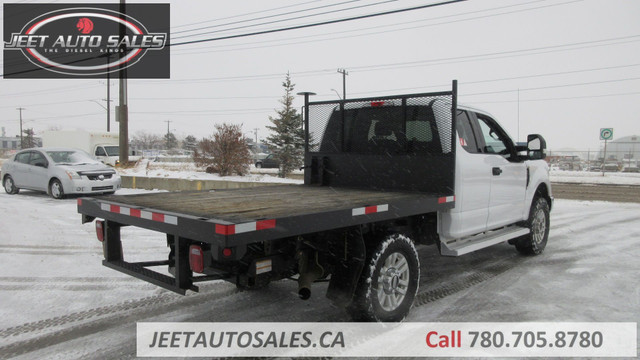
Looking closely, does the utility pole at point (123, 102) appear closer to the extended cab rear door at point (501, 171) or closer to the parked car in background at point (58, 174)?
the parked car in background at point (58, 174)

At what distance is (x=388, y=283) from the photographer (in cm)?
412

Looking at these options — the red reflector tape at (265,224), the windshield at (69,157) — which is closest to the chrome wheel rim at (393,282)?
the red reflector tape at (265,224)

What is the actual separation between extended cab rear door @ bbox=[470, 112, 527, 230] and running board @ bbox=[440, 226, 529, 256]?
0.42ft

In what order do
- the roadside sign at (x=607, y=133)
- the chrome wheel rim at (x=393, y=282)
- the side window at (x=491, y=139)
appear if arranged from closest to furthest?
the chrome wheel rim at (x=393, y=282) < the side window at (x=491, y=139) < the roadside sign at (x=607, y=133)

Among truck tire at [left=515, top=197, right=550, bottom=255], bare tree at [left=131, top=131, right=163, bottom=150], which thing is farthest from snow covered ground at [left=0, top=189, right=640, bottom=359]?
bare tree at [left=131, top=131, right=163, bottom=150]

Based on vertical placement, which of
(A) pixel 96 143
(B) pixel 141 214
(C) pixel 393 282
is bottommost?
(C) pixel 393 282

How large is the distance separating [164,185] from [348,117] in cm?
1113

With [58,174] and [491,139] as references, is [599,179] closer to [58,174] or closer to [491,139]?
[491,139]

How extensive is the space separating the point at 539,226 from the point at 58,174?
1234 cm

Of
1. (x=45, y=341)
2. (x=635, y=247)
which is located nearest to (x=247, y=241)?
(x=45, y=341)

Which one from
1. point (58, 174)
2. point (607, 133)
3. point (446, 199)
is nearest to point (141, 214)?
point (446, 199)

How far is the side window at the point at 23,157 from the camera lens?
14207mm

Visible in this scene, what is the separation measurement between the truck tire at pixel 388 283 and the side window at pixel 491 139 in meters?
2.15

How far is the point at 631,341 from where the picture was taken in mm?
3814
